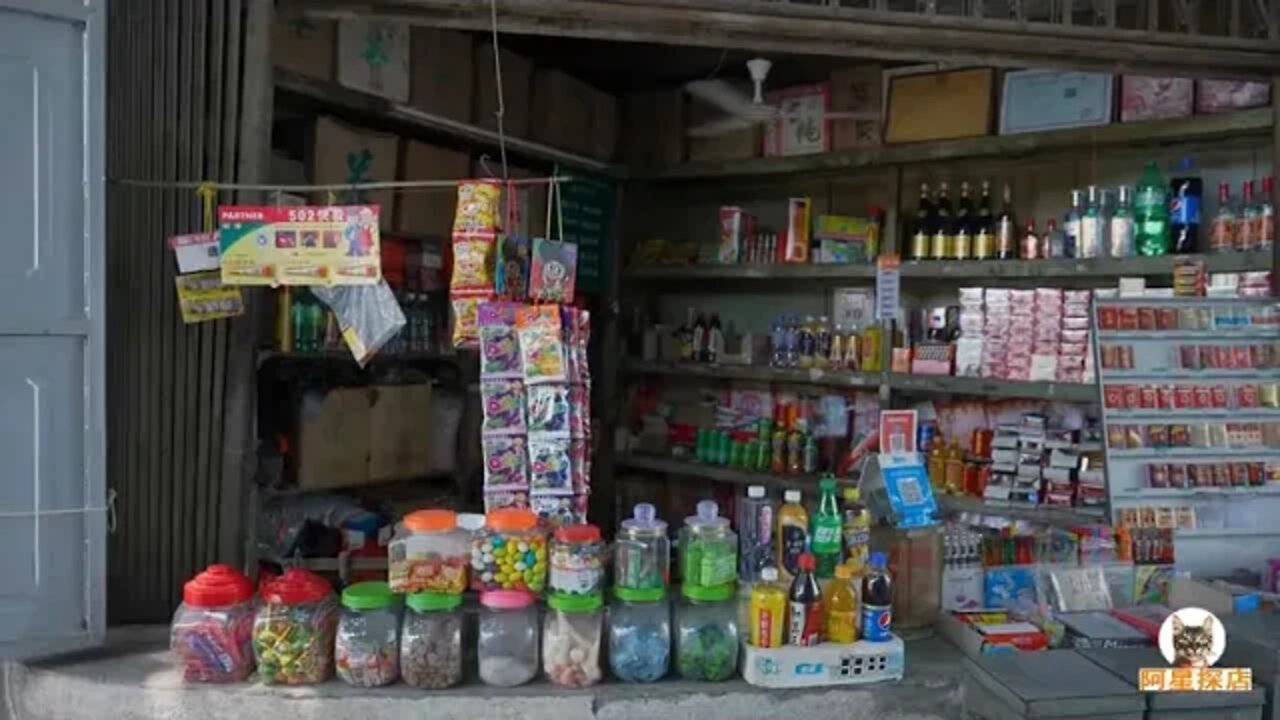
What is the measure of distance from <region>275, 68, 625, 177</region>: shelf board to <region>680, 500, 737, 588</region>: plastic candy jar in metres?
1.97

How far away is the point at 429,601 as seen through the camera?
2.59m

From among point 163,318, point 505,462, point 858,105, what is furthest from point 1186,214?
point 163,318

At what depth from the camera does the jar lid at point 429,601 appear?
258 cm

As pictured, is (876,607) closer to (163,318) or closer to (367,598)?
(367,598)

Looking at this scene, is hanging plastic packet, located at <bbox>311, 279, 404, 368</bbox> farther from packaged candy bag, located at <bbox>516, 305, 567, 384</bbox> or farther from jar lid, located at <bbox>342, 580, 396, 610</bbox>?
jar lid, located at <bbox>342, 580, 396, 610</bbox>

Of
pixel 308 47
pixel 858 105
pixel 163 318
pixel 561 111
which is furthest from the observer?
pixel 561 111

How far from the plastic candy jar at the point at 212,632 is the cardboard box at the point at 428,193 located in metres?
2.25

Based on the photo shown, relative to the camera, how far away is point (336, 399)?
4.24 meters

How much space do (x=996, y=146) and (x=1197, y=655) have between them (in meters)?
2.80

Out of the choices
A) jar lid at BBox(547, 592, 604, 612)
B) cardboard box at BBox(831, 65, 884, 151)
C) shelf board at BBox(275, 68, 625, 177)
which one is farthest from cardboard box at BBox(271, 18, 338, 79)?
cardboard box at BBox(831, 65, 884, 151)

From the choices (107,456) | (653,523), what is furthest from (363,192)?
(653,523)

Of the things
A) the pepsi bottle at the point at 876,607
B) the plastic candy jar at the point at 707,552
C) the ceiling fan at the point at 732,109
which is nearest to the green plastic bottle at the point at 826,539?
the pepsi bottle at the point at 876,607

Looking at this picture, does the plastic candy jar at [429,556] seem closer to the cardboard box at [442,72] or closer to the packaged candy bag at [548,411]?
the packaged candy bag at [548,411]

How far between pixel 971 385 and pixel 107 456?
3345 mm
